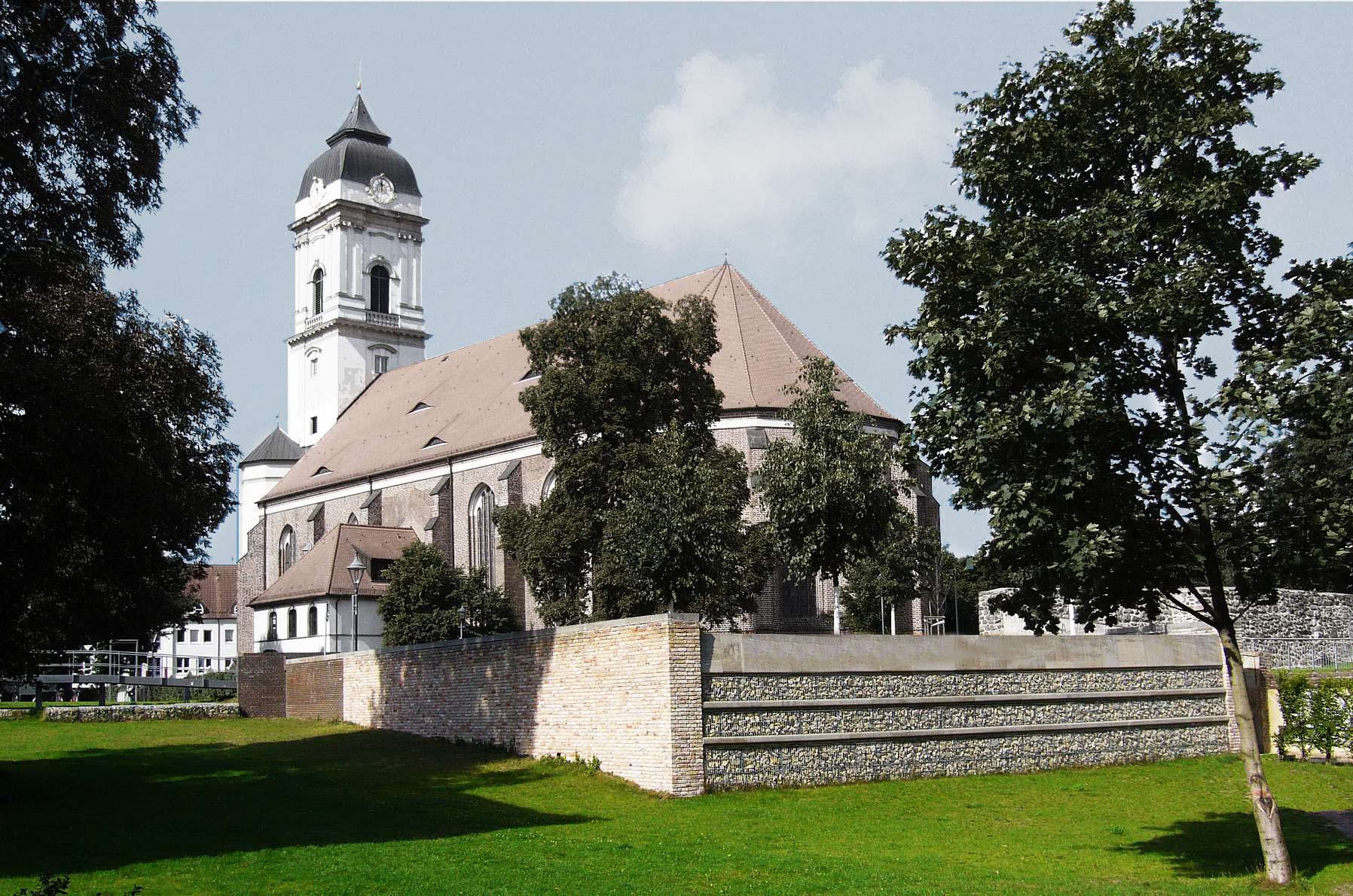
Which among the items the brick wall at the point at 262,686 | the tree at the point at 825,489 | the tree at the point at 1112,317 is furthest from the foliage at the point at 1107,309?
the brick wall at the point at 262,686

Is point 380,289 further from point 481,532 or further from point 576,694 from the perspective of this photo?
point 576,694

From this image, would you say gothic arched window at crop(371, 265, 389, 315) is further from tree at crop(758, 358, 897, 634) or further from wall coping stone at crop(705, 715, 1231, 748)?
wall coping stone at crop(705, 715, 1231, 748)

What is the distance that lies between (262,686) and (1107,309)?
28.1m

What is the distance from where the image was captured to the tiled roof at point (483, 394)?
1876 inches

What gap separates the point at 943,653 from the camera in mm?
23859

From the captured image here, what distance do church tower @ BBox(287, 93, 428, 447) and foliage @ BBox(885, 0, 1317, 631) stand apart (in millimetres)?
59879

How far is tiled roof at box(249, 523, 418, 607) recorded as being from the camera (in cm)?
5131

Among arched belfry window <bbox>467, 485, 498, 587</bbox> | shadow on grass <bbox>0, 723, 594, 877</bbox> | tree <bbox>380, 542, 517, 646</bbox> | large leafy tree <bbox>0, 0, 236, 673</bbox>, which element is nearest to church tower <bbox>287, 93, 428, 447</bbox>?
arched belfry window <bbox>467, 485, 498, 587</bbox>

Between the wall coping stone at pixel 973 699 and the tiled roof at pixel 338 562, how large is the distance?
100 ft

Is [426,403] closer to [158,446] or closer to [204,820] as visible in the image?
[158,446]

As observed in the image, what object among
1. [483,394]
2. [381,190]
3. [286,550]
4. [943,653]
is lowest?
[943,653]

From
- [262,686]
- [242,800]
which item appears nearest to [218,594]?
[262,686]

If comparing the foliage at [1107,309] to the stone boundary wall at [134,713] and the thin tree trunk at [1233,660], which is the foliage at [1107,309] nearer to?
the thin tree trunk at [1233,660]

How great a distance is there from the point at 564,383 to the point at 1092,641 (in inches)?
532
